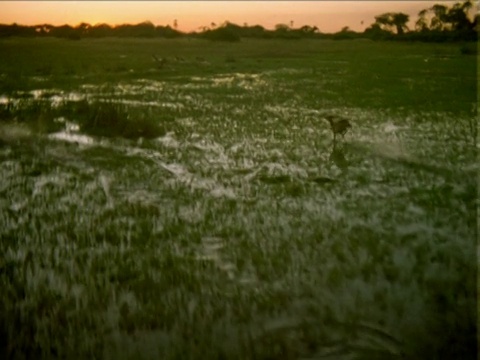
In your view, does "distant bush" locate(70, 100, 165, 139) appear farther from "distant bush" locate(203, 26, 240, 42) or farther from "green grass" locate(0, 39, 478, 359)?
"distant bush" locate(203, 26, 240, 42)

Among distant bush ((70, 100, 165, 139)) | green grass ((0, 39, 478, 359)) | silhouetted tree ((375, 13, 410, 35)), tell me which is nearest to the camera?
green grass ((0, 39, 478, 359))

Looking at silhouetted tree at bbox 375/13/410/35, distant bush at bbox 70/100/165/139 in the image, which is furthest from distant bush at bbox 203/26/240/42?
distant bush at bbox 70/100/165/139

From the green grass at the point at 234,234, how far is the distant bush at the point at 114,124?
0.15 feet

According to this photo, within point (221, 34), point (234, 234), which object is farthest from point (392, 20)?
point (234, 234)

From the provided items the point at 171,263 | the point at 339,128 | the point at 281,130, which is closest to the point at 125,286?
the point at 171,263

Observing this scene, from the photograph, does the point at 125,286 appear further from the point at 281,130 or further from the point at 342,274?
the point at 281,130

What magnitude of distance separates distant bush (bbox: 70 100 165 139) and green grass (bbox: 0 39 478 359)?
0.05 metres

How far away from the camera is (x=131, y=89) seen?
52.0 ft

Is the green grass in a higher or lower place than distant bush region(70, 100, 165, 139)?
lower

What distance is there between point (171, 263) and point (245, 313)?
1051mm

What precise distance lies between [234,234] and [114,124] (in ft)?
18.4

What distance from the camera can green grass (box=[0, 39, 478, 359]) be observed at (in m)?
3.28

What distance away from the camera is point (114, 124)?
374 inches

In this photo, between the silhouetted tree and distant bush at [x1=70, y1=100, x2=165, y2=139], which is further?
the silhouetted tree
